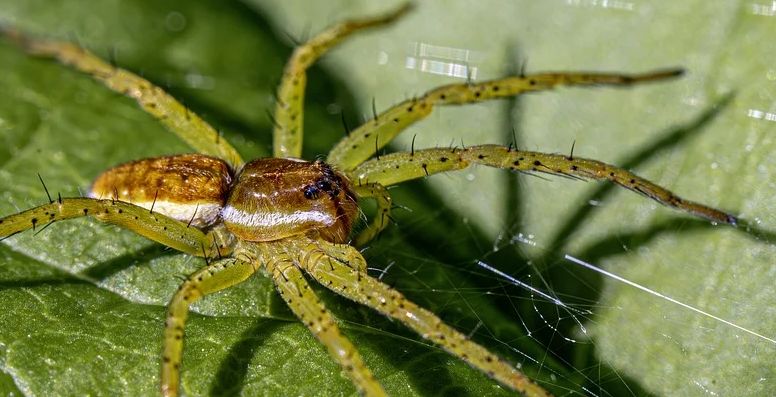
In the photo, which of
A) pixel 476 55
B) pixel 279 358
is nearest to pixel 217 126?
pixel 476 55

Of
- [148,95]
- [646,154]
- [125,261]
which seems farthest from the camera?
[148,95]

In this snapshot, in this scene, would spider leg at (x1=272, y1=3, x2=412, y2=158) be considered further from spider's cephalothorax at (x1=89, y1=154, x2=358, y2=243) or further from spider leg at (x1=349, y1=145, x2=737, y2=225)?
spider leg at (x1=349, y1=145, x2=737, y2=225)

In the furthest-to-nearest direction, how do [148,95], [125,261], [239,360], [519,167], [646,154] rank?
[148,95] < [646,154] < [125,261] < [519,167] < [239,360]

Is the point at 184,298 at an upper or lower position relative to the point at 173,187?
lower

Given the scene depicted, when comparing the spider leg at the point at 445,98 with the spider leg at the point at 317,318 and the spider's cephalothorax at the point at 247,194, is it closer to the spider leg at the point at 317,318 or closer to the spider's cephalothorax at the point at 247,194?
the spider's cephalothorax at the point at 247,194

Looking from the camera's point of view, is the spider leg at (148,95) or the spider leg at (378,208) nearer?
the spider leg at (378,208)

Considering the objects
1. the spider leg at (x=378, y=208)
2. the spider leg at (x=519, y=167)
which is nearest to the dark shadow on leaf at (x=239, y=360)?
the spider leg at (x=378, y=208)

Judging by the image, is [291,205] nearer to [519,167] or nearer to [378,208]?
[378,208]

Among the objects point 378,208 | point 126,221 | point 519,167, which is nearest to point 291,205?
point 378,208
